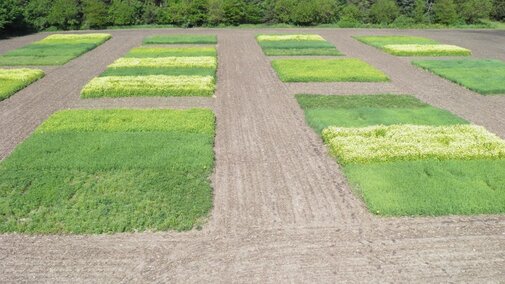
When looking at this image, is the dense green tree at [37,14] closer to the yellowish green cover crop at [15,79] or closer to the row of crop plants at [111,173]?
the yellowish green cover crop at [15,79]

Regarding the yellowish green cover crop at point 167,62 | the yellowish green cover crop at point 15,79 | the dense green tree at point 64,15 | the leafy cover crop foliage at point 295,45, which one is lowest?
the yellowish green cover crop at point 15,79

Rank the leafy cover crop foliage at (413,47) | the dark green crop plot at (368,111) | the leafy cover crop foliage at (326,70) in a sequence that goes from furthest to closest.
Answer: the leafy cover crop foliage at (413,47)
the leafy cover crop foliage at (326,70)
the dark green crop plot at (368,111)

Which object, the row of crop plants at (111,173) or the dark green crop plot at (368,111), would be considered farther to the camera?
the dark green crop plot at (368,111)

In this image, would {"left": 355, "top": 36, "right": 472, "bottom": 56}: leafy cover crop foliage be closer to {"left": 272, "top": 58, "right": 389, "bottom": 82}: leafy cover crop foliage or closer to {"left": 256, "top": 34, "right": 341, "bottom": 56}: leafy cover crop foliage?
{"left": 256, "top": 34, "right": 341, "bottom": 56}: leafy cover crop foliage

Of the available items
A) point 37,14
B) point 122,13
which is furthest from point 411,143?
point 37,14

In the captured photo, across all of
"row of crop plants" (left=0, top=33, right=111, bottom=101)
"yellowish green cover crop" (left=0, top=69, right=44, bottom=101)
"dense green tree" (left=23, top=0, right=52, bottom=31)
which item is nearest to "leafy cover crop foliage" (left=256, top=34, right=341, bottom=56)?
"row of crop plants" (left=0, top=33, right=111, bottom=101)

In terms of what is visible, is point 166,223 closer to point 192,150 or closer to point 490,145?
point 192,150

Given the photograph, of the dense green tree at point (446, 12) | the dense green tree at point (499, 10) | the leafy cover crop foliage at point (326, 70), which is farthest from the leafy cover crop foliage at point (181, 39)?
the dense green tree at point (499, 10)
